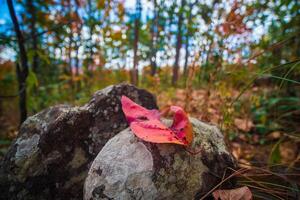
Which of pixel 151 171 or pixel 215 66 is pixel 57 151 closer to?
pixel 151 171

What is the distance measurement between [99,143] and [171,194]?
1.93 ft

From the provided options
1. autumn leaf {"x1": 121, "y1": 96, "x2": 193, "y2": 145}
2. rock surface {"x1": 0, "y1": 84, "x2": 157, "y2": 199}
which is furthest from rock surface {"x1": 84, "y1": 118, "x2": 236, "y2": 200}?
rock surface {"x1": 0, "y1": 84, "x2": 157, "y2": 199}

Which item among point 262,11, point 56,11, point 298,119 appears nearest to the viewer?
point 262,11

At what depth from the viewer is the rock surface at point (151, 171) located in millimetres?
978

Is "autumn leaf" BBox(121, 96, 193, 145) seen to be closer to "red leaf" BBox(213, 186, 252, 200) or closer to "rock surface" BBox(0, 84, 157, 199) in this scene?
"red leaf" BBox(213, 186, 252, 200)

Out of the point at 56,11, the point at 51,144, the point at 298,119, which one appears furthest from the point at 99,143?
the point at 56,11

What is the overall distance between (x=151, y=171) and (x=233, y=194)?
1.12 feet

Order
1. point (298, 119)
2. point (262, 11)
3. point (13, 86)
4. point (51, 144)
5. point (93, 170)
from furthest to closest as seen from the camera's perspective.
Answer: point (13, 86) → point (298, 119) → point (262, 11) → point (51, 144) → point (93, 170)

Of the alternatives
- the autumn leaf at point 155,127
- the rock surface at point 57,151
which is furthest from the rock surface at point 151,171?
the rock surface at point 57,151

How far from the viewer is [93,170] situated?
1.08m

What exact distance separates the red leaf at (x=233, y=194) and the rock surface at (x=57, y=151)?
2.26ft

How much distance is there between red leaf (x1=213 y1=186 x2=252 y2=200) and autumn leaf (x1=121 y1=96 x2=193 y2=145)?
231mm

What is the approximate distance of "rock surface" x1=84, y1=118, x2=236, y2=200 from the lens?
0.98 metres

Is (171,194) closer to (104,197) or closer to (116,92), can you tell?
(104,197)
